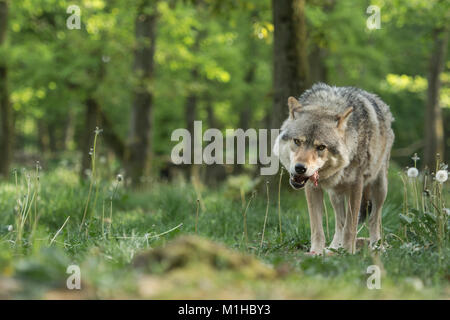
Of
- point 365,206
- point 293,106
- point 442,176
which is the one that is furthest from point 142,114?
point 442,176

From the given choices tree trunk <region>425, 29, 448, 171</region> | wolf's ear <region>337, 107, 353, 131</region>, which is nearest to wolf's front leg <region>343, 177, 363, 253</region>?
wolf's ear <region>337, 107, 353, 131</region>

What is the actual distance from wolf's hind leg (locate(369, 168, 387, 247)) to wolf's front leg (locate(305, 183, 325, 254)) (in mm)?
1008

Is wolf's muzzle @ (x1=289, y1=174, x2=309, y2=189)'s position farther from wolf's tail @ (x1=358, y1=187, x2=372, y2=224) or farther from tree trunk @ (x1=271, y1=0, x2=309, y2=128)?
tree trunk @ (x1=271, y1=0, x2=309, y2=128)

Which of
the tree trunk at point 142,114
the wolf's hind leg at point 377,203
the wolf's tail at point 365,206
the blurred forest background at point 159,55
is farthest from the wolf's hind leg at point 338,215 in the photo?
the tree trunk at point 142,114

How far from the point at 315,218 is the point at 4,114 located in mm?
13366

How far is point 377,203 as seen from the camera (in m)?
6.57

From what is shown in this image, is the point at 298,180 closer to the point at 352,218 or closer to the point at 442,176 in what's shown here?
the point at 352,218

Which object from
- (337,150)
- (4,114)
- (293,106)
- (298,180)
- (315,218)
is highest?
(4,114)

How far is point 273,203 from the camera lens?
834 centimetres

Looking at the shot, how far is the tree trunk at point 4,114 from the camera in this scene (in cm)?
1576

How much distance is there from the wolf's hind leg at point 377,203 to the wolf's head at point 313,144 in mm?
1242

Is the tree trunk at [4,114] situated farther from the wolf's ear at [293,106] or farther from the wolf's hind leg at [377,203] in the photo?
the wolf's hind leg at [377,203]

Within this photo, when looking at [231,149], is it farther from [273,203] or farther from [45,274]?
[45,274]

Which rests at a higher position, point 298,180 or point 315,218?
point 298,180
